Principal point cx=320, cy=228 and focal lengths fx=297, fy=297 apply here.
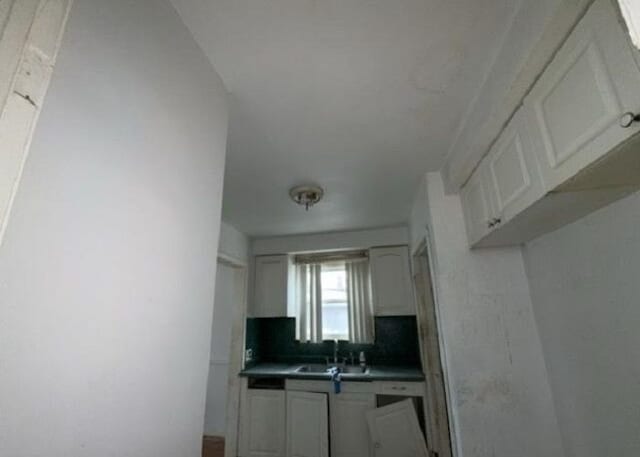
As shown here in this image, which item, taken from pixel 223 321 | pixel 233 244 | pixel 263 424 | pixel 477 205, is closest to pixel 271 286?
pixel 233 244

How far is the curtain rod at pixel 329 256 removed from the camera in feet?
12.0

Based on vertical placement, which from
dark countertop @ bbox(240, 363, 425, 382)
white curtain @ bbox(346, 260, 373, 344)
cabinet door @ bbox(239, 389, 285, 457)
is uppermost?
white curtain @ bbox(346, 260, 373, 344)

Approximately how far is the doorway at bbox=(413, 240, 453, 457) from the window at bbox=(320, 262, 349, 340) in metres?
0.97

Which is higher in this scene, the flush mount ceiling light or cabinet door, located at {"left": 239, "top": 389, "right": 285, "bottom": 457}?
the flush mount ceiling light

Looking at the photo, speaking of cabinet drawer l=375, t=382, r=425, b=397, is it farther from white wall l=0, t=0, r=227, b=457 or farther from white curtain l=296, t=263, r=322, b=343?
white wall l=0, t=0, r=227, b=457

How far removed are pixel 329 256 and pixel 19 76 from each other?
3428 mm

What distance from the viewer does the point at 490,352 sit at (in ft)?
5.89

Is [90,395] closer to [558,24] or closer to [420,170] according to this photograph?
[558,24]

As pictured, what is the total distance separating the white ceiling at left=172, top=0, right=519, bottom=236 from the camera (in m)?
1.06

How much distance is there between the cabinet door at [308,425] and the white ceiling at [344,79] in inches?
82.6

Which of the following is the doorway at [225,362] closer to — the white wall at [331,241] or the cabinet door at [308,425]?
the white wall at [331,241]

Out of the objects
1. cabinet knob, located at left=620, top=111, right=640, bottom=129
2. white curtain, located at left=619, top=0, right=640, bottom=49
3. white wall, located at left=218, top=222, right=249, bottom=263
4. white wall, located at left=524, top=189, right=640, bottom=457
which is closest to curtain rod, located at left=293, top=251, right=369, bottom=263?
white wall, located at left=218, top=222, right=249, bottom=263

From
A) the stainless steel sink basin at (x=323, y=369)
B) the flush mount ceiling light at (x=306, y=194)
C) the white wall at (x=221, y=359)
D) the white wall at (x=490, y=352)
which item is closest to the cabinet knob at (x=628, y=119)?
the white wall at (x=490, y=352)

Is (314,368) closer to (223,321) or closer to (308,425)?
(308,425)
